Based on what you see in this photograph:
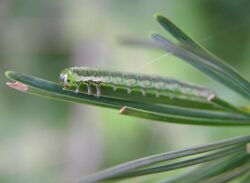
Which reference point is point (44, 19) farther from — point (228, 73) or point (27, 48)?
point (228, 73)

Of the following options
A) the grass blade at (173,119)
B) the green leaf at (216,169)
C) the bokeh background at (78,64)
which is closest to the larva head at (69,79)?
the grass blade at (173,119)

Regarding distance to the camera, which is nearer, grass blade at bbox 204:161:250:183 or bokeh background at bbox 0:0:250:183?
grass blade at bbox 204:161:250:183

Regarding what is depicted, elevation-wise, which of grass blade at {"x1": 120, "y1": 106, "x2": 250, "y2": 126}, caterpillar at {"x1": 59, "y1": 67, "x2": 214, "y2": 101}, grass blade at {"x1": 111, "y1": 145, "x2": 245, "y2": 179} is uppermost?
caterpillar at {"x1": 59, "y1": 67, "x2": 214, "y2": 101}

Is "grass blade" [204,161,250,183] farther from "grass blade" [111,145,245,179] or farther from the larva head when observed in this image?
the larva head

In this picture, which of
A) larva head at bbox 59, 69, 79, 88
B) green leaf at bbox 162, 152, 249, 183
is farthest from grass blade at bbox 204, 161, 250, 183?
larva head at bbox 59, 69, 79, 88

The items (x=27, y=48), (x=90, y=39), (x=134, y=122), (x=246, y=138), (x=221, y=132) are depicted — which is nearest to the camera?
(x=246, y=138)

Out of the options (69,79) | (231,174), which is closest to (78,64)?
(69,79)

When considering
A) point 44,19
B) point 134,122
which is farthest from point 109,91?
point 44,19
